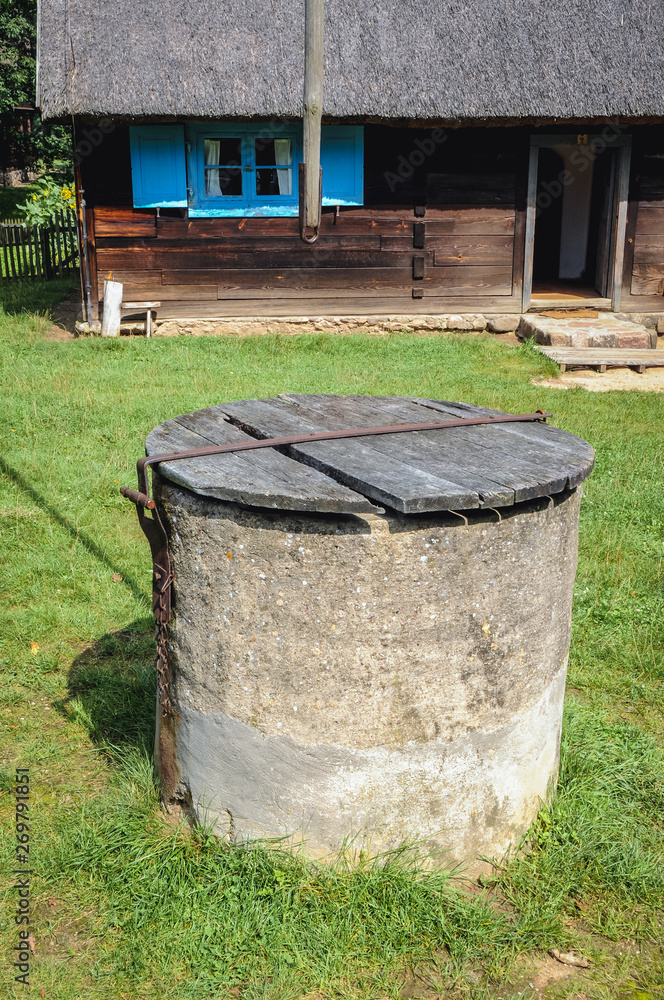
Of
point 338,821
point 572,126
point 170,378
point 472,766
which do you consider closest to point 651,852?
point 472,766

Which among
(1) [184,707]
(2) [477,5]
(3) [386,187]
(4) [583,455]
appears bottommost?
(1) [184,707]

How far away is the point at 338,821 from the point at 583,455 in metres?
1.27

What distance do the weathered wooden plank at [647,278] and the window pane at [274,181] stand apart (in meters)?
4.66

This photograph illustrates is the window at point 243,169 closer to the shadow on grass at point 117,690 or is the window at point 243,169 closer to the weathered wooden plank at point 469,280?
the weathered wooden plank at point 469,280

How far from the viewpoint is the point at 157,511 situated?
2.49 m

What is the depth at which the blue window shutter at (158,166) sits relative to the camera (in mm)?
10102

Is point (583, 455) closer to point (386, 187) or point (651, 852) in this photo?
point (651, 852)

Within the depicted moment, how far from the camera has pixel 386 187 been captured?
10.9 m

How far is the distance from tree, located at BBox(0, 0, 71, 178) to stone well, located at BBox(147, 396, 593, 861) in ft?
70.3

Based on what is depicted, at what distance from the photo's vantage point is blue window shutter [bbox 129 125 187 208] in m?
10.1

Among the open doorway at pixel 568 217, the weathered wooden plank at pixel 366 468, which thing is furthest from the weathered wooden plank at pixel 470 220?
the weathered wooden plank at pixel 366 468

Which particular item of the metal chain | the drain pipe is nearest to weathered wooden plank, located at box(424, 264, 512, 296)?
the drain pipe

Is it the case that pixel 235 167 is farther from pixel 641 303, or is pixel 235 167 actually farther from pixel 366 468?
pixel 366 468

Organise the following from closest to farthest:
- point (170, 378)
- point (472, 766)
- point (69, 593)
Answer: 1. point (472, 766)
2. point (69, 593)
3. point (170, 378)
